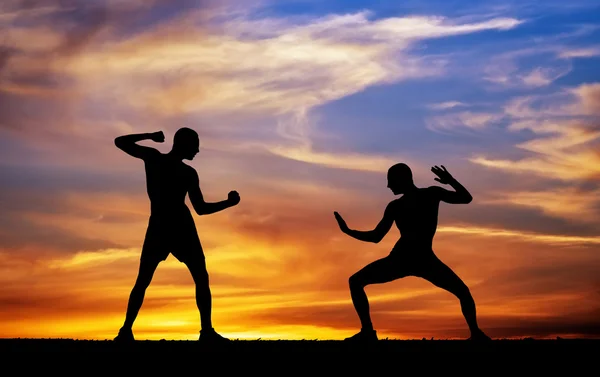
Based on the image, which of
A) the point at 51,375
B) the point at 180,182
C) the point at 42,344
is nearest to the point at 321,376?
the point at 51,375

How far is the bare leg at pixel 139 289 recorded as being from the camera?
13273 millimetres

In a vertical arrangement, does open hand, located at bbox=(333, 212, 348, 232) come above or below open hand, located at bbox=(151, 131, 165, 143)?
below

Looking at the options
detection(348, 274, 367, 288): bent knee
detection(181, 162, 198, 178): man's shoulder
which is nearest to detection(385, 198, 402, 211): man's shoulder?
detection(348, 274, 367, 288): bent knee

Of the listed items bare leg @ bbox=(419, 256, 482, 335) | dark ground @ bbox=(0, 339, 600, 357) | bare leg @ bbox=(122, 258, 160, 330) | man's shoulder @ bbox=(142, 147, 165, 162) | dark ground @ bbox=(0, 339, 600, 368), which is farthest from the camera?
bare leg @ bbox=(419, 256, 482, 335)

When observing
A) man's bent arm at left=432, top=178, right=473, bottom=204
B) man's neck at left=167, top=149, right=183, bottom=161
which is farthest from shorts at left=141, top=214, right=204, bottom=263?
man's bent arm at left=432, top=178, right=473, bottom=204

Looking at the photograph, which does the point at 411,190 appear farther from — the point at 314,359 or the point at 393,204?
the point at 314,359

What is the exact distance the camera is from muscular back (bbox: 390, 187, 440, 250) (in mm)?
13805

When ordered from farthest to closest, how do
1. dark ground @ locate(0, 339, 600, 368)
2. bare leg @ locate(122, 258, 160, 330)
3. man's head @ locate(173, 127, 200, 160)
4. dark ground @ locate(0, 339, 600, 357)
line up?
man's head @ locate(173, 127, 200, 160), bare leg @ locate(122, 258, 160, 330), dark ground @ locate(0, 339, 600, 357), dark ground @ locate(0, 339, 600, 368)

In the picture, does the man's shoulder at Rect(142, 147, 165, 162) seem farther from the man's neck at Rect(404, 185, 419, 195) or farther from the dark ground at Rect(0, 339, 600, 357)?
the man's neck at Rect(404, 185, 419, 195)

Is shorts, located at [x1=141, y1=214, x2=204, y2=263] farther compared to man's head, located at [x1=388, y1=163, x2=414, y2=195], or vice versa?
man's head, located at [x1=388, y1=163, x2=414, y2=195]

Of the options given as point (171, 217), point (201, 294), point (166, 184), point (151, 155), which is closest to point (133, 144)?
point (151, 155)

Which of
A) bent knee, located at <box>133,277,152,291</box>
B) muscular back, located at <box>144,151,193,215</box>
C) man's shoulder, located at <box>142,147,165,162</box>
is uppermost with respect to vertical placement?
man's shoulder, located at <box>142,147,165,162</box>

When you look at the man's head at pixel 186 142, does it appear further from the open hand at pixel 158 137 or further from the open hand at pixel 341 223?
the open hand at pixel 341 223

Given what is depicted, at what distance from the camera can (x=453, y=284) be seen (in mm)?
13734
